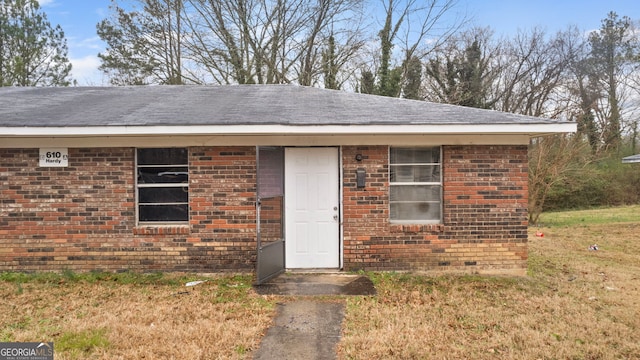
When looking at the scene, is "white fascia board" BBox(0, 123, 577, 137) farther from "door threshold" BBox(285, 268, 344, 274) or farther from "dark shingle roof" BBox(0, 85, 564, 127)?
"door threshold" BBox(285, 268, 344, 274)

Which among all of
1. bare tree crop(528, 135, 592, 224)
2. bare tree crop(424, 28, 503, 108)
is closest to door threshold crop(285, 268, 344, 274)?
bare tree crop(528, 135, 592, 224)

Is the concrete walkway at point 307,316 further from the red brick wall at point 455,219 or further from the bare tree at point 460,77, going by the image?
the bare tree at point 460,77

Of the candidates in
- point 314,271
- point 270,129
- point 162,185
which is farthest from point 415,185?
point 162,185

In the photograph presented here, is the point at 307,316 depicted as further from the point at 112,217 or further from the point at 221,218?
the point at 112,217

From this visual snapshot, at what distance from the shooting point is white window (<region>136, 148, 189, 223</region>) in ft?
21.9

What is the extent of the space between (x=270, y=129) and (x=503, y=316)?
13.0 ft

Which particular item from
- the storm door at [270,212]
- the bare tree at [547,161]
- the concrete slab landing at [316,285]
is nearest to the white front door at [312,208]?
the storm door at [270,212]

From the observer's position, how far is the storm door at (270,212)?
611cm

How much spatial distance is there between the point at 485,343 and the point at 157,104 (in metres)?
6.43

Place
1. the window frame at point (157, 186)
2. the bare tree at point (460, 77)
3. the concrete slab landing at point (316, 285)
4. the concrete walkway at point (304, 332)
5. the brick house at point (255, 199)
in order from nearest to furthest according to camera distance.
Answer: the concrete walkway at point (304, 332)
the concrete slab landing at point (316, 285)
the brick house at point (255, 199)
the window frame at point (157, 186)
the bare tree at point (460, 77)

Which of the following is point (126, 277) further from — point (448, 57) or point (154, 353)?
point (448, 57)

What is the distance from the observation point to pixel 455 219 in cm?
665

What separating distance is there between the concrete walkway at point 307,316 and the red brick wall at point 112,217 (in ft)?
3.38

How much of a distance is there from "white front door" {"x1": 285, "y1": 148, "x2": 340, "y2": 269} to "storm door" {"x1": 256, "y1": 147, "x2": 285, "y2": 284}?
18cm
